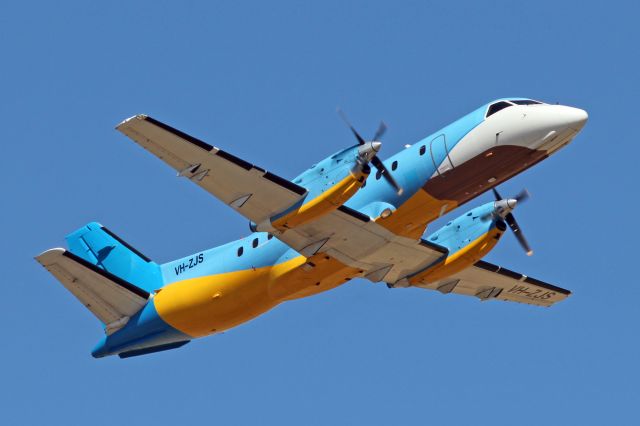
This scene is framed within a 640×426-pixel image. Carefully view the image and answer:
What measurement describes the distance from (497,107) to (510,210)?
3403 millimetres

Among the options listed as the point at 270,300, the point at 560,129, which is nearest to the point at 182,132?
the point at 270,300

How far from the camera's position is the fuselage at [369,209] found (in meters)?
23.1

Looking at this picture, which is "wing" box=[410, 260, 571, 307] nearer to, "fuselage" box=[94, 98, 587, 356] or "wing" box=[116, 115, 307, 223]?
"fuselage" box=[94, 98, 587, 356]

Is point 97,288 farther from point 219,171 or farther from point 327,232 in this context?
point 327,232

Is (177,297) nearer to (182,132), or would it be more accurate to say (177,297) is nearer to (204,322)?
(204,322)

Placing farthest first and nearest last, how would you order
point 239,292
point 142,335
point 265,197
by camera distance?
point 142,335
point 239,292
point 265,197

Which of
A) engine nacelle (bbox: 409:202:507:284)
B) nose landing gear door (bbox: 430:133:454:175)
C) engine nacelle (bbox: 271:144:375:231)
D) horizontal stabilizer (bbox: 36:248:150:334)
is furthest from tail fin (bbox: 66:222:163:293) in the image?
nose landing gear door (bbox: 430:133:454:175)

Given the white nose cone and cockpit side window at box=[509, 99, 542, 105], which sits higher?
cockpit side window at box=[509, 99, 542, 105]

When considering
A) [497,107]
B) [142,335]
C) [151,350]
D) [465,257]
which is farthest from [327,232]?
[151,350]

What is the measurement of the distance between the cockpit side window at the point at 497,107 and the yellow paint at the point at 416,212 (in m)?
2.18

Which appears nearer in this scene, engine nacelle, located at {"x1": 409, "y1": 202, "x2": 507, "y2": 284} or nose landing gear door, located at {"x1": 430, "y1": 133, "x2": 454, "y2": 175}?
nose landing gear door, located at {"x1": 430, "y1": 133, "x2": 454, "y2": 175}

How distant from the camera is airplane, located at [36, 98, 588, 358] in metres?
22.7

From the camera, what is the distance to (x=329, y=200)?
2266 centimetres

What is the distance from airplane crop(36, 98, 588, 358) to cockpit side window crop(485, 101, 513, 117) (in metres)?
0.03
